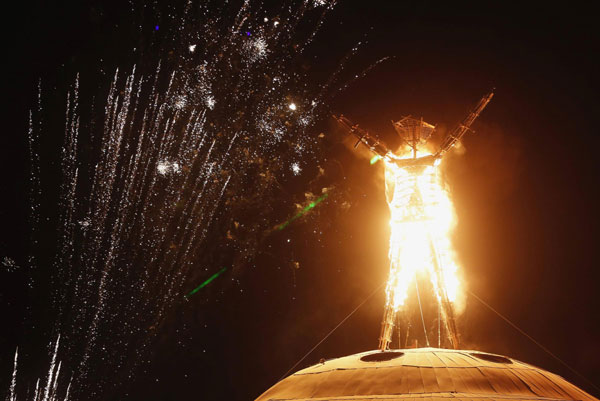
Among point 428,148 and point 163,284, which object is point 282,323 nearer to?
point 163,284

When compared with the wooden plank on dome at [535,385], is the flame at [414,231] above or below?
above

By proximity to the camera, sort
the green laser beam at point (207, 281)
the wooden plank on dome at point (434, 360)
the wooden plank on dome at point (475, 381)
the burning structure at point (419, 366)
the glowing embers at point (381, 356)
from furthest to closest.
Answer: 1. the green laser beam at point (207, 281)
2. the glowing embers at point (381, 356)
3. the wooden plank on dome at point (434, 360)
4. the burning structure at point (419, 366)
5. the wooden plank on dome at point (475, 381)

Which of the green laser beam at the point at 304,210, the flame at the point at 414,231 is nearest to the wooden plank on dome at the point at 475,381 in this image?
the flame at the point at 414,231

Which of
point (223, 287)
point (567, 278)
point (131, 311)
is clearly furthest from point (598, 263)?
point (131, 311)

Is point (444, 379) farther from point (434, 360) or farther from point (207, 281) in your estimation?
point (207, 281)

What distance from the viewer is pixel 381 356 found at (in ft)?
18.0

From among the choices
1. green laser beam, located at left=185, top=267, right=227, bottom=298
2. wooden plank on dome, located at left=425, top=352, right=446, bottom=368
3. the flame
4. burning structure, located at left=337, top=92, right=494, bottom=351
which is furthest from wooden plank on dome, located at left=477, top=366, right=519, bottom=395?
green laser beam, located at left=185, top=267, right=227, bottom=298

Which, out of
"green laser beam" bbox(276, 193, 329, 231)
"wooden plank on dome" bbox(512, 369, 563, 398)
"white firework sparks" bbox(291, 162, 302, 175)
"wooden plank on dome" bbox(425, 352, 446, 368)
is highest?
"white firework sparks" bbox(291, 162, 302, 175)

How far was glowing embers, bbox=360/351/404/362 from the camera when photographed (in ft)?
17.7

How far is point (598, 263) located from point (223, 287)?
415 inches

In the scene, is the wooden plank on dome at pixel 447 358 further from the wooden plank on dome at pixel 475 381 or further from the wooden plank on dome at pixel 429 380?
the wooden plank on dome at pixel 429 380

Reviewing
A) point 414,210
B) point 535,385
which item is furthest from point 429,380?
point 414,210

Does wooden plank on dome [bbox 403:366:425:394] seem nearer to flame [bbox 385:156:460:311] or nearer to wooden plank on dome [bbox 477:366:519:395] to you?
wooden plank on dome [bbox 477:366:519:395]

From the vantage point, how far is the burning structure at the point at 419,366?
4.47m
